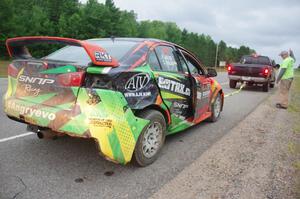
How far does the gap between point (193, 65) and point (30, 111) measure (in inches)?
127

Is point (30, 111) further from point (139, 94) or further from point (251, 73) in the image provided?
point (251, 73)

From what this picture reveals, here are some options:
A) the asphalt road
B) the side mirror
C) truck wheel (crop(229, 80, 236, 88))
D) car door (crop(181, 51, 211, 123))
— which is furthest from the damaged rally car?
truck wheel (crop(229, 80, 236, 88))

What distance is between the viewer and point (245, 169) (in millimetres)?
4133

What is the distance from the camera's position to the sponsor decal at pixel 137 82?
3.66 m

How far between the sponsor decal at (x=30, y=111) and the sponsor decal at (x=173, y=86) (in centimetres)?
155

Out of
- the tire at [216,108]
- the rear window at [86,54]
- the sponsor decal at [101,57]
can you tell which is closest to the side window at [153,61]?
the rear window at [86,54]

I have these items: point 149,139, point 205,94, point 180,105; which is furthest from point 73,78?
point 205,94

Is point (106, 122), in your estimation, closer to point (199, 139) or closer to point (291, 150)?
point (199, 139)

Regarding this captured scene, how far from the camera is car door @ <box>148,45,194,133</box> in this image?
432 centimetres

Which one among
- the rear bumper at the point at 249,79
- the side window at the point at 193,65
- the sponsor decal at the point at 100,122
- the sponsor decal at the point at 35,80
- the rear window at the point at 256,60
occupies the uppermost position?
the rear window at the point at 256,60

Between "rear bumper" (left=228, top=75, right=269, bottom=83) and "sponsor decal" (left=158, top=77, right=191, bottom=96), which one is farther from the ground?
"sponsor decal" (left=158, top=77, right=191, bottom=96)

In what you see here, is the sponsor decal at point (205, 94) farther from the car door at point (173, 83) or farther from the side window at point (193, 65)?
the car door at point (173, 83)

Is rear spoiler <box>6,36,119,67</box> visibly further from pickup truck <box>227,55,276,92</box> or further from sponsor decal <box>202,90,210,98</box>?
pickup truck <box>227,55,276,92</box>

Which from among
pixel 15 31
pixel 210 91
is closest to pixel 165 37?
pixel 15 31
